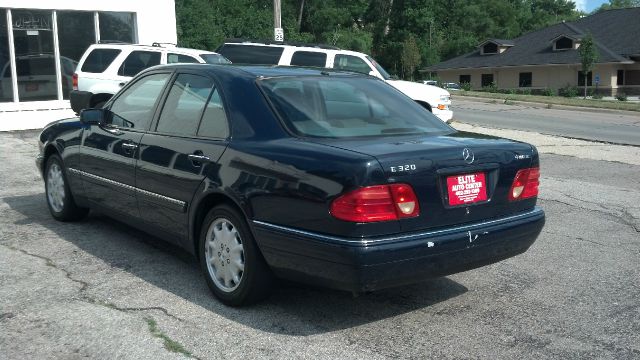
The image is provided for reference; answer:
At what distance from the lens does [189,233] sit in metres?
5.04

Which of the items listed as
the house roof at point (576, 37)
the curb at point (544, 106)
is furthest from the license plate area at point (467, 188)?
the house roof at point (576, 37)

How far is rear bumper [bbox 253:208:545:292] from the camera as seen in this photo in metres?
3.99

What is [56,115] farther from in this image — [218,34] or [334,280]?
[218,34]

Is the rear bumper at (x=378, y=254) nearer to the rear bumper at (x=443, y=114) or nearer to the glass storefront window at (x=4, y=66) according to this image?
the rear bumper at (x=443, y=114)

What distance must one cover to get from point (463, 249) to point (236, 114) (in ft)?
5.68

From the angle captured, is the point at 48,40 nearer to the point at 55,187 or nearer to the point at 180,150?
the point at 55,187

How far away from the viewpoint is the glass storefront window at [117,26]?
1820cm

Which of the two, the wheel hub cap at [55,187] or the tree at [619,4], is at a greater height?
the tree at [619,4]

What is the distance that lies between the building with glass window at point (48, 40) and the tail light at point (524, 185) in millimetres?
14374

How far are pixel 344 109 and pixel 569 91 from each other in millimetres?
49092

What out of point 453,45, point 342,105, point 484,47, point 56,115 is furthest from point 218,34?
point 342,105

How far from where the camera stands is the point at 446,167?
14.1 feet

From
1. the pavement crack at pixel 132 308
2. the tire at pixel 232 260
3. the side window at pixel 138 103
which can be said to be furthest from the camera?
the side window at pixel 138 103

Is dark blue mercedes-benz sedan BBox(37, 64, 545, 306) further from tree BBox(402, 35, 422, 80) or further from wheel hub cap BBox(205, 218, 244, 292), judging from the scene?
tree BBox(402, 35, 422, 80)
